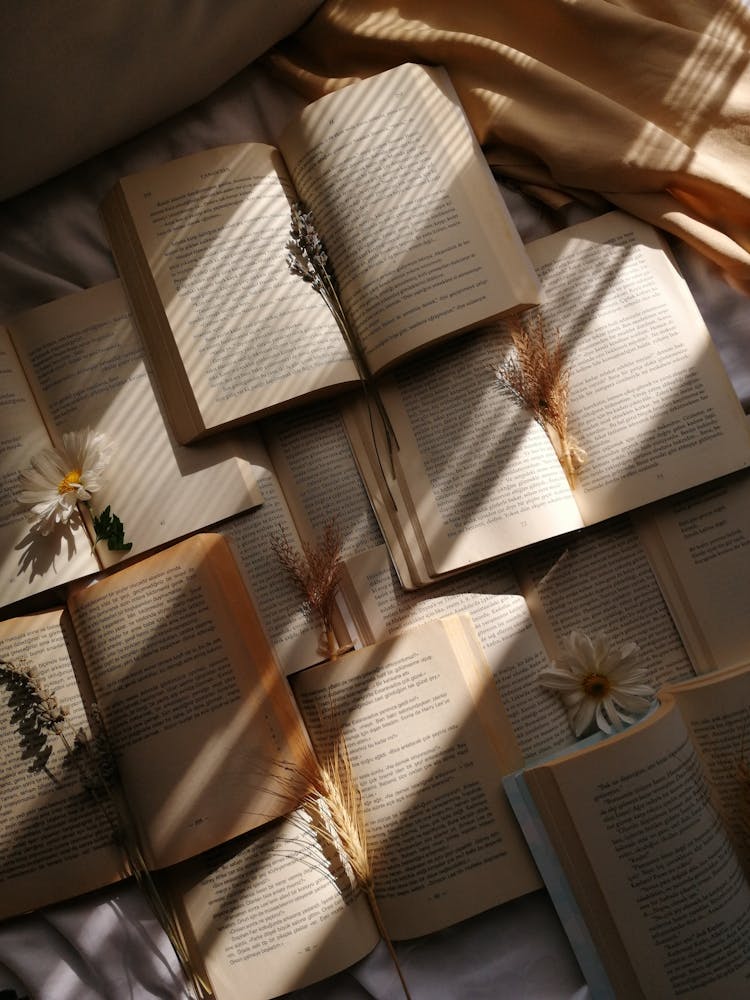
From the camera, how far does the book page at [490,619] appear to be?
1.32m

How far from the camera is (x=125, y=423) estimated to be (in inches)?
52.5

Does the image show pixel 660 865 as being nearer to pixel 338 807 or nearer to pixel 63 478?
pixel 338 807

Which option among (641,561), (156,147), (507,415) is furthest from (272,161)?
(641,561)

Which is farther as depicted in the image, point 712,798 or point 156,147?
point 156,147

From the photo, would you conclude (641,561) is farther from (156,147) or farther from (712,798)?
(156,147)

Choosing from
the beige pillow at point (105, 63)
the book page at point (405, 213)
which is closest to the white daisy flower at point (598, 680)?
the book page at point (405, 213)

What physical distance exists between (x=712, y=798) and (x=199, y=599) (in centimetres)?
73

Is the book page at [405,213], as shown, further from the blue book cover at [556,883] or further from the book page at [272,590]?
the blue book cover at [556,883]

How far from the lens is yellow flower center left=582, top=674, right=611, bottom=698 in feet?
4.30

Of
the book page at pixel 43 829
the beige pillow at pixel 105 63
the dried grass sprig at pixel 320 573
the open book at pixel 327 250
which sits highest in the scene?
the beige pillow at pixel 105 63

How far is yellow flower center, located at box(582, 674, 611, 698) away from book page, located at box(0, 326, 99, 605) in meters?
0.70

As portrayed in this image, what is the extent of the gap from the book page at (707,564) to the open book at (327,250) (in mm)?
375

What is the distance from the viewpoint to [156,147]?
1.45 meters

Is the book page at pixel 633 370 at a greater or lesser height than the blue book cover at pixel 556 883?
greater
